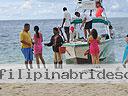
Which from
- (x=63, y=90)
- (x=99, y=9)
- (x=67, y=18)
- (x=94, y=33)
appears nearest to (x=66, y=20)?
(x=67, y=18)

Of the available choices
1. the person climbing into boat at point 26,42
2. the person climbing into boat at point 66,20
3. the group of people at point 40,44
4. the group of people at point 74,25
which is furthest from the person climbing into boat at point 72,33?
the person climbing into boat at point 26,42

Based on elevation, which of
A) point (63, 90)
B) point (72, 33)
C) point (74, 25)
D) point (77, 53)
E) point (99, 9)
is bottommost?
point (63, 90)

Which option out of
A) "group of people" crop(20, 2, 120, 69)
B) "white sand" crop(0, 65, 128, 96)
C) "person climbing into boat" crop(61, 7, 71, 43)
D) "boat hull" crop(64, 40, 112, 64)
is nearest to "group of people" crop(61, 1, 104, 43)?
"person climbing into boat" crop(61, 7, 71, 43)

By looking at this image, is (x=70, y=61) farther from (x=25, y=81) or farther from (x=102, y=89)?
(x=102, y=89)

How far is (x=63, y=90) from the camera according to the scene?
8.58 m

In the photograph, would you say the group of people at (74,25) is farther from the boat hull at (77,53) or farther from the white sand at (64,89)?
the white sand at (64,89)

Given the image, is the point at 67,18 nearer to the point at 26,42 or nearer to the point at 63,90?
the point at 26,42

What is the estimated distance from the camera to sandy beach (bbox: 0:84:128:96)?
8.21 meters

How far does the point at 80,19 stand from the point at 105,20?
4.88 feet

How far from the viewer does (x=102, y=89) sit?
861 centimetres

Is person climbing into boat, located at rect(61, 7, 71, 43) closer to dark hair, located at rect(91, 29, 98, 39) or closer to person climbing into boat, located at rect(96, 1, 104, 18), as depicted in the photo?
person climbing into boat, located at rect(96, 1, 104, 18)

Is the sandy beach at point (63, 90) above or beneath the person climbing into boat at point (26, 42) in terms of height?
beneath

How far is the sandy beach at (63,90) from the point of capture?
821cm

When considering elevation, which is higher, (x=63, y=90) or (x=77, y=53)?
(x=77, y=53)
